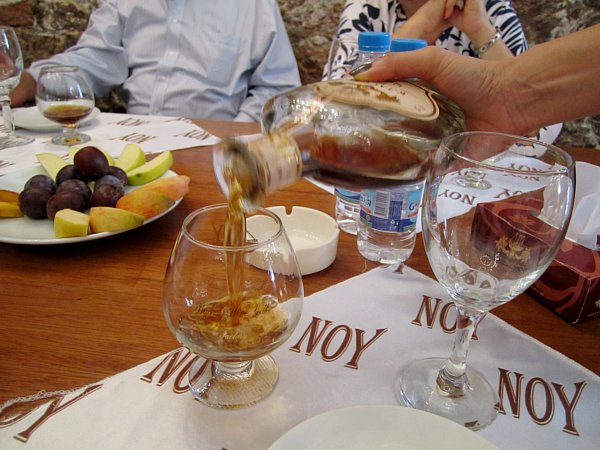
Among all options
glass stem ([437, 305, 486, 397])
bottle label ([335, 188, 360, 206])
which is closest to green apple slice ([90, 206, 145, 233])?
bottle label ([335, 188, 360, 206])

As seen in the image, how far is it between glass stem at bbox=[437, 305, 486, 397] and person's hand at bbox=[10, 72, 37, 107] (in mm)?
1146

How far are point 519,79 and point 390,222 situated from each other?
9.1 inches

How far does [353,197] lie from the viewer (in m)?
0.66

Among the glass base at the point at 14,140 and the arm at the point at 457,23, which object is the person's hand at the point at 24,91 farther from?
the arm at the point at 457,23

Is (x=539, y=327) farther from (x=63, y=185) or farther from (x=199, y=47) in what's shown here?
(x=199, y=47)

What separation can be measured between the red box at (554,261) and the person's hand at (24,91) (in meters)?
1.14

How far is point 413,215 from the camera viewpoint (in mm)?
580

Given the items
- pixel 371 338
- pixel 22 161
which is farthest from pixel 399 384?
pixel 22 161

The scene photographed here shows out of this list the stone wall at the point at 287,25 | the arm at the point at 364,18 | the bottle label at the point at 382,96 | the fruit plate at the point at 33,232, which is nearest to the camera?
the bottle label at the point at 382,96

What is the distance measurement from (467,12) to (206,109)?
0.79 m

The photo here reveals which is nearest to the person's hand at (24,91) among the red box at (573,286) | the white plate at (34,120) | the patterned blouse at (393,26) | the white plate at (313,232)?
the white plate at (34,120)

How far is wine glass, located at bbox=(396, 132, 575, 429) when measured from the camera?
0.35 meters

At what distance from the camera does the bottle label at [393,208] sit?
1.85 ft

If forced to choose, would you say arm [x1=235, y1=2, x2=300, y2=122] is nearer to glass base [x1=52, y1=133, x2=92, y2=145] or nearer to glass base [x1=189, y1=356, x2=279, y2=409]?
glass base [x1=52, y1=133, x2=92, y2=145]
